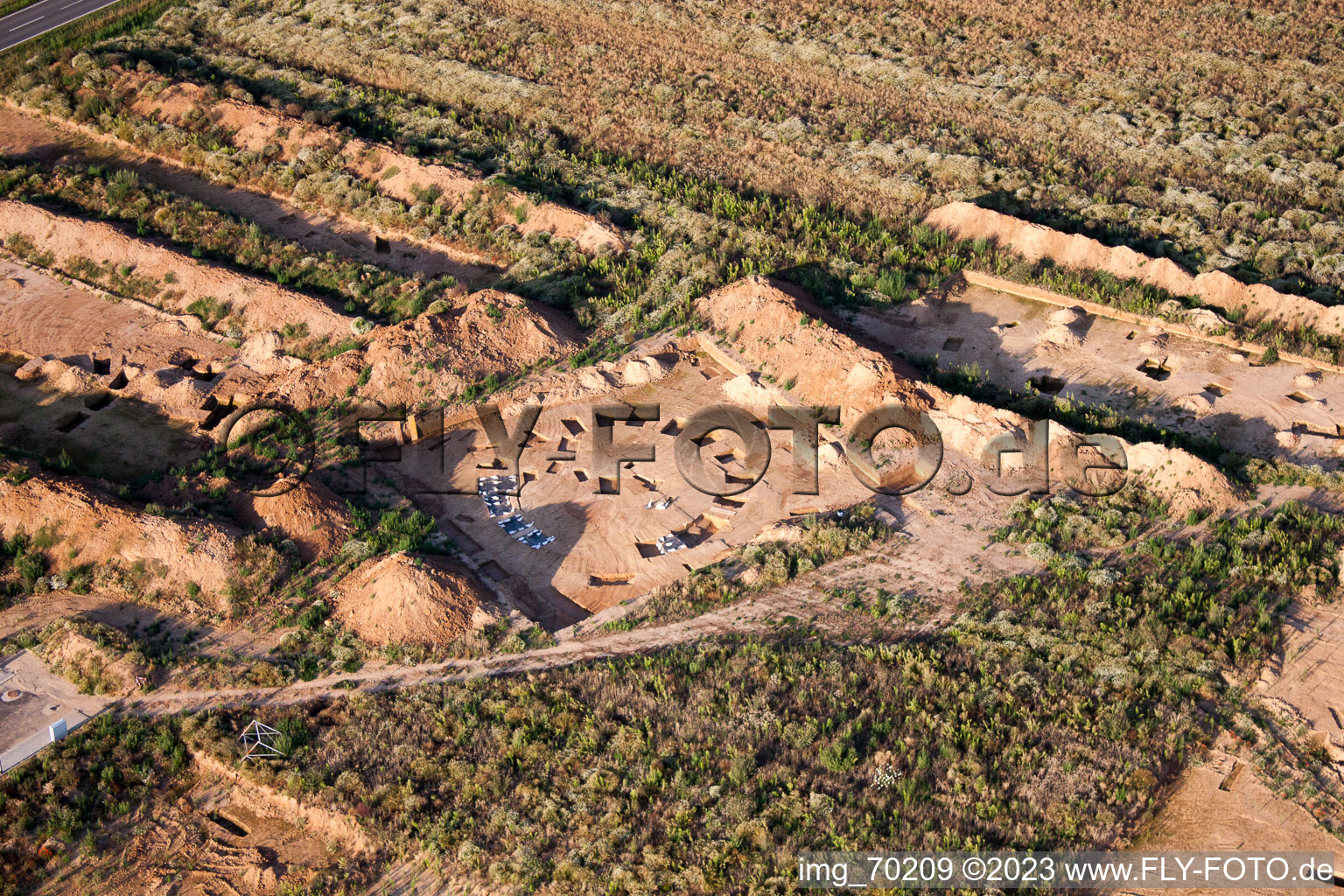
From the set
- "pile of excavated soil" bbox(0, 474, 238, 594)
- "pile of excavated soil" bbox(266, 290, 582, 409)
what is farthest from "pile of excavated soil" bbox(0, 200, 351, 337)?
"pile of excavated soil" bbox(0, 474, 238, 594)

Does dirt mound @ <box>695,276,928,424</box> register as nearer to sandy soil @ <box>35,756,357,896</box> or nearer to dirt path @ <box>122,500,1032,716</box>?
dirt path @ <box>122,500,1032,716</box>

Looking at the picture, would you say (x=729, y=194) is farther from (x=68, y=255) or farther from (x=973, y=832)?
(x=973, y=832)

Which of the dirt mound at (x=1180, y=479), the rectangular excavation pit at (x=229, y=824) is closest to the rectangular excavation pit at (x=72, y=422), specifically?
the rectangular excavation pit at (x=229, y=824)

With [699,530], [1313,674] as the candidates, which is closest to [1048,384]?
[699,530]

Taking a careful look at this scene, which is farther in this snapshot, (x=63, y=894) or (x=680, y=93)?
(x=680, y=93)

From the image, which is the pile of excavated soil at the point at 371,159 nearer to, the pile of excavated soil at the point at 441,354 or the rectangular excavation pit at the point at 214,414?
the pile of excavated soil at the point at 441,354

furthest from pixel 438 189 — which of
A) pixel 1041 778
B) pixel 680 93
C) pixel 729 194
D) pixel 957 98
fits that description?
pixel 1041 778
